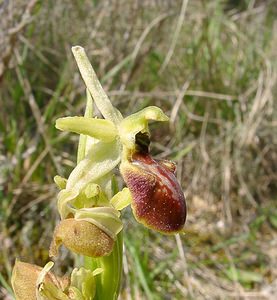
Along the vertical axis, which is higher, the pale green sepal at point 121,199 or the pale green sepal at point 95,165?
the pale green sepal at point 95,165

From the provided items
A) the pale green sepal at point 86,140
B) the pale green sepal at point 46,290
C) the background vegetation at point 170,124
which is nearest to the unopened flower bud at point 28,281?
the pale green sepal at point 46,290

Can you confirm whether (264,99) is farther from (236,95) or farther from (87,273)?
(87,273)

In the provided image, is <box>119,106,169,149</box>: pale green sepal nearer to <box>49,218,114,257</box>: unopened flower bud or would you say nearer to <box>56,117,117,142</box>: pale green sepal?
<box>56,117,117,142</box>: pale green sepal

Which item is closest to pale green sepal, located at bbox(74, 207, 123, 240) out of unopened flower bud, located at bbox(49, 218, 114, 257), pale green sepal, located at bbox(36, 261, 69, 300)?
unopened flower bud, located at bbox(49, 218, 114, 257)

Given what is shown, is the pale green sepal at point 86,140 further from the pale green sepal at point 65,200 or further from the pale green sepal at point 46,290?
the pale green sepal at point 46,290

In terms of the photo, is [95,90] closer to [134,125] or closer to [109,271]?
[134,125]
